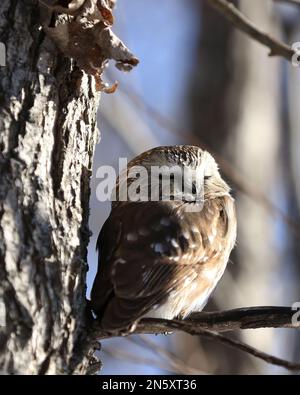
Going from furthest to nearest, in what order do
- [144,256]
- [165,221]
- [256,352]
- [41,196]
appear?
[165,221] < [144,256] < [41,196] < [256,352]

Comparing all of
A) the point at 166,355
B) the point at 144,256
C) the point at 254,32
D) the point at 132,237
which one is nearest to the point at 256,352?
the point at 144,256

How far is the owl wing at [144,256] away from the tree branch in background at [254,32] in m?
0.85

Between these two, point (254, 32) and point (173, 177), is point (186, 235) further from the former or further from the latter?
point (254, 32)

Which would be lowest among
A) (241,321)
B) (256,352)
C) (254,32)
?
(256,352)

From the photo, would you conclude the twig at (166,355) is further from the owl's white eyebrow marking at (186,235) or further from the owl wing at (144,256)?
the owl's white eyebrow marking at (186,235)

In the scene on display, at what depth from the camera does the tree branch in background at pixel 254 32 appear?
4195 millimetres

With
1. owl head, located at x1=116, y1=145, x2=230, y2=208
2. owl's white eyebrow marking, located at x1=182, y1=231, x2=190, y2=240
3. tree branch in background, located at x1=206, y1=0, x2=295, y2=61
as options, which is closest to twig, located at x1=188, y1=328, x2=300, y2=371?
owl's white eyebrow marking, located at x1=182, y1=231, x2=190, y2=240

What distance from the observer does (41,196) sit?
3.33 m

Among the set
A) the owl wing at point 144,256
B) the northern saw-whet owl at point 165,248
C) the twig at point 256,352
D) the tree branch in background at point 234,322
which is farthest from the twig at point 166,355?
the twig at point 256,352

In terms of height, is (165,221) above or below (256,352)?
above

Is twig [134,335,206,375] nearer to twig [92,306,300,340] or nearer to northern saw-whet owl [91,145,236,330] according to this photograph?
northern saw-whet owl [91,145,236,330]

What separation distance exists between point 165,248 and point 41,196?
2.22 feet

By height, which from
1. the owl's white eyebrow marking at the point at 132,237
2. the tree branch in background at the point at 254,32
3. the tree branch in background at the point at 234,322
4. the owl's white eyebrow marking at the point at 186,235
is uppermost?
the tree branch in background at the point at 254,32

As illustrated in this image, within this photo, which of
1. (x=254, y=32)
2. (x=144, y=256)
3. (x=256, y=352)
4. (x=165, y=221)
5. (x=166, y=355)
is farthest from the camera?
(x=166, y=355)
